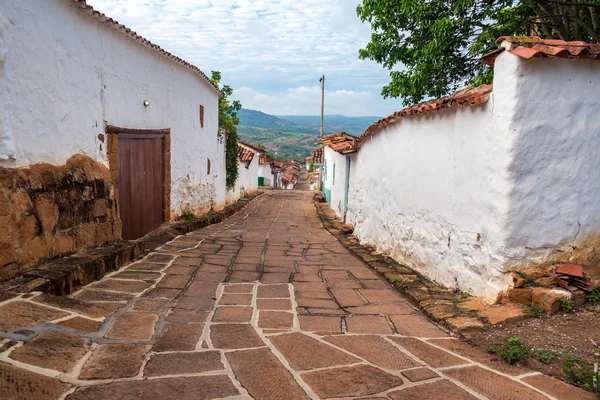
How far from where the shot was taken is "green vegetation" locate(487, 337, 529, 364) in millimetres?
3006

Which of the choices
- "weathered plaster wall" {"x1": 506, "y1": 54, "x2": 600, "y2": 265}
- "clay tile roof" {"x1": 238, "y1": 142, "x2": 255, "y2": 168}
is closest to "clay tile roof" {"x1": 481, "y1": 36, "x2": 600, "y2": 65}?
"weathered plaster wall" {"x1": 506, "y1": 54, "x2": 600, "y2": 265}

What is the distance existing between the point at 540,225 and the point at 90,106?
5.14 meters

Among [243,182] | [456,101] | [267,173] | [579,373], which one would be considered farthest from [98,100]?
[267,173]

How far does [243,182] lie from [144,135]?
14.2 metres

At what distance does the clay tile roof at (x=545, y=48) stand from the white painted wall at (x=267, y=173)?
3366 cm

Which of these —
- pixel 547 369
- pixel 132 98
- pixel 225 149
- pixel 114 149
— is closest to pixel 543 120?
pixel 547 369

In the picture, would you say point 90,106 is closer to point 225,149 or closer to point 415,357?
point 415,357

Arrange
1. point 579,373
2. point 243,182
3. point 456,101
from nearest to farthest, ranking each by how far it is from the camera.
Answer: point 579,373
point 456,101
point 243,182

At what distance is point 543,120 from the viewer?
374cm

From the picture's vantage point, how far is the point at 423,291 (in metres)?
4.64

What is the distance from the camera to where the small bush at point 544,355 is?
2928 millimetres

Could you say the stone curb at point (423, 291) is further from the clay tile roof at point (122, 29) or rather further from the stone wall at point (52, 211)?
the clay tile roof at point (122, 29)

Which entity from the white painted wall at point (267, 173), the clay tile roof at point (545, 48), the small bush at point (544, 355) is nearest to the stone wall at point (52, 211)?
the small bush at point (544, 355)

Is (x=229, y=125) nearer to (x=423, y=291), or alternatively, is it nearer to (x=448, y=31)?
(x=448, y=31)
